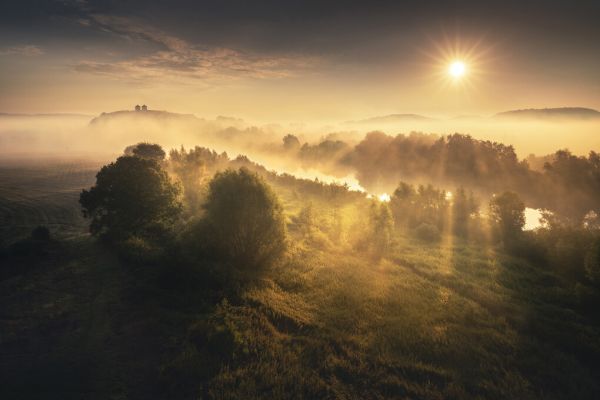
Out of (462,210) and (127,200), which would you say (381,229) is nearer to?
(462,210)

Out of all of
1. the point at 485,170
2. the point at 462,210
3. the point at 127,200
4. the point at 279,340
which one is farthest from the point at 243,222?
the point at 485,170

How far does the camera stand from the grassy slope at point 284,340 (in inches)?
780

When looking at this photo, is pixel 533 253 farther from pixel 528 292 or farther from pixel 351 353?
pixel 351 353

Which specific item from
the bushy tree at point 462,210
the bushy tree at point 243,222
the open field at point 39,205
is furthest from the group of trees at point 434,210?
the open field at point 39,205

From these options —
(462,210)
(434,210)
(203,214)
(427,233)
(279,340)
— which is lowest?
(427,233)

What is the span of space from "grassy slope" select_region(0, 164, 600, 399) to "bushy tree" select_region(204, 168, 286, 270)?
174 inches

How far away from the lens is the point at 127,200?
44.7 m

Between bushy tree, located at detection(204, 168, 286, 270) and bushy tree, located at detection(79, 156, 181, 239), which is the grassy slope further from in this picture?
bushy tree, located at detection(79, 156, 181, 239)

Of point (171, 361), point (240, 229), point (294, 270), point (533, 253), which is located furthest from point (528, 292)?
point (171, 361)

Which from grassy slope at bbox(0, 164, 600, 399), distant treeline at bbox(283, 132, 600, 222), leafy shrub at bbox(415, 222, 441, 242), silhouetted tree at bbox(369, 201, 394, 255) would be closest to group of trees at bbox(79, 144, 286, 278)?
grassy slope at bbox(0, 164, 600, 399)

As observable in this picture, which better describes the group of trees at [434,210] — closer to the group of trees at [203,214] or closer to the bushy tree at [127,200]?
the group of trees at [203,214]

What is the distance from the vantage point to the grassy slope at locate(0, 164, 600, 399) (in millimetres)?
19812

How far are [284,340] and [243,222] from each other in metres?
18.3

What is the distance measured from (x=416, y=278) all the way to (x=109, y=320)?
132 feet
